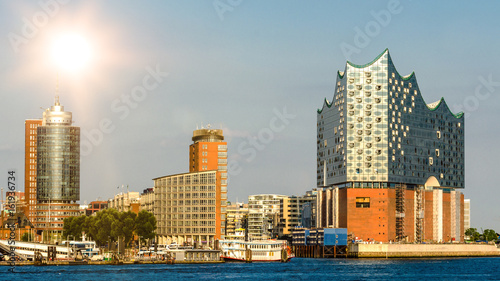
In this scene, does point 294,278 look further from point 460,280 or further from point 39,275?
point 39,275

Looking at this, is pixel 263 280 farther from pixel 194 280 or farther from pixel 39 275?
pixel 39 275

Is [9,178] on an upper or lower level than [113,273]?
upper

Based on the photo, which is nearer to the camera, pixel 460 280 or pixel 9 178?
pixel 9 178

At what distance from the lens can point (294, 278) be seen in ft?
613

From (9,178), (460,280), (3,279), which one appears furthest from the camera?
(460,280)

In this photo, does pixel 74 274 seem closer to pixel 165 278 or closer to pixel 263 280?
pixel 165 278

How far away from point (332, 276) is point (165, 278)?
38250mm

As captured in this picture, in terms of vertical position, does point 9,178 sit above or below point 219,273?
above

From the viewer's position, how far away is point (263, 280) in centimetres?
17888

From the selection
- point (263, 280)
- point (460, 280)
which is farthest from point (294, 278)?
point (460, 280)

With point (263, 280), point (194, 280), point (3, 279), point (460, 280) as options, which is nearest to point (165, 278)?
point (194, 280)

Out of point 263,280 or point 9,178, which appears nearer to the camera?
point 9,178

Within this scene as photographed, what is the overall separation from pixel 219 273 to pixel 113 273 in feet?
76.2

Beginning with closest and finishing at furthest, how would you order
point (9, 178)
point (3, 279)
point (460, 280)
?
1. point (9, 178)
2. point (3, 279)
3. point (460, 280)
